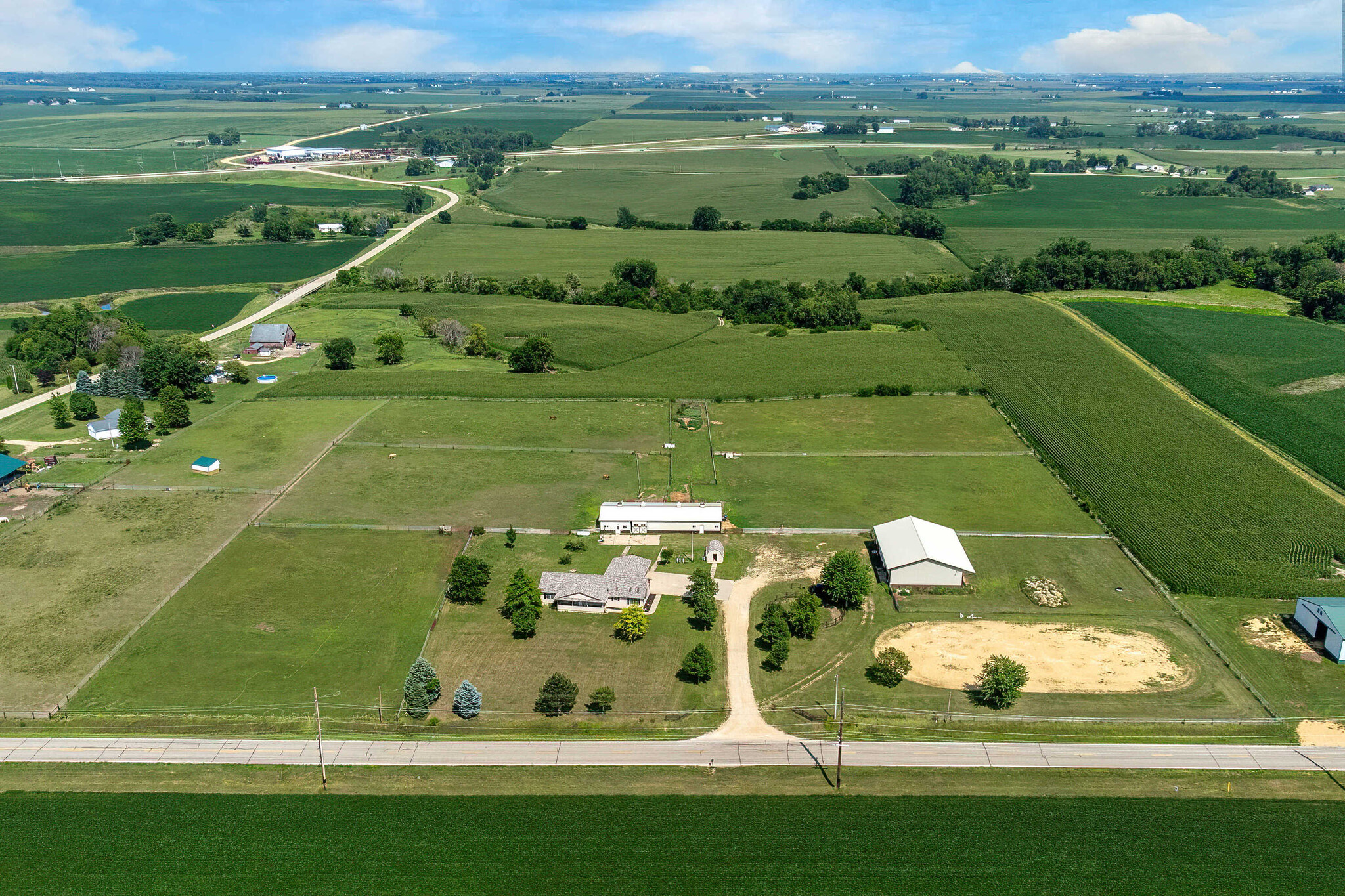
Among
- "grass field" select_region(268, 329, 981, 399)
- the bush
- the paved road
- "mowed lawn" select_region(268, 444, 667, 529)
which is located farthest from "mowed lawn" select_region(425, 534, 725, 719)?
"grass field" select_region(268, 329, 981, 399)

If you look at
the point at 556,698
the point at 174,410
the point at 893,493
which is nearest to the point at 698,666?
the point at 556,698

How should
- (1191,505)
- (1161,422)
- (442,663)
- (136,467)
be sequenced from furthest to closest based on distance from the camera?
(1161,422), (136,467), (1191,505), (442,663)

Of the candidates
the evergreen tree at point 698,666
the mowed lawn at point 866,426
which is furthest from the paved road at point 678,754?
the mowed lawn at point 866,426

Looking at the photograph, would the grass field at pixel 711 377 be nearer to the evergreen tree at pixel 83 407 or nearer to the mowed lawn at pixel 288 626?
the evergreen tree at pixel 83 407

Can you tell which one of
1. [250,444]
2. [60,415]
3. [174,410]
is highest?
[174,410]

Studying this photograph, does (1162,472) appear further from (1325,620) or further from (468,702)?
(468,702)

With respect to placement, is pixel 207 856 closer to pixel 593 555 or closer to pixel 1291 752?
pixel 593 555

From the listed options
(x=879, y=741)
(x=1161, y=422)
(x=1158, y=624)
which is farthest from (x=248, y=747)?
(x=1161, y=422)
